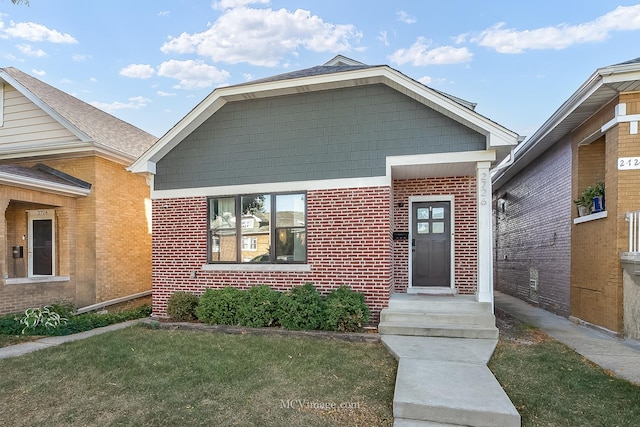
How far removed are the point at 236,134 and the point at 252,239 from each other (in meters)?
2.38

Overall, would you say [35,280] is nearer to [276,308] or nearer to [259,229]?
[259,229]

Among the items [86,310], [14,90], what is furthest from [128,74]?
[86,310]

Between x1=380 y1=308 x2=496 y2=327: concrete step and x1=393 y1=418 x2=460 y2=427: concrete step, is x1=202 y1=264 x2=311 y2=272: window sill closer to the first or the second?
x1=380 y1=308 x2=496 y2=327: concrete step

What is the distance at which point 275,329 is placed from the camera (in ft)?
21.3

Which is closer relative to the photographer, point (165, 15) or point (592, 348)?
point (592, 348)

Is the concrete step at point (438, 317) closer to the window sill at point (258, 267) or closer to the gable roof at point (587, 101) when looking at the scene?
the window sill at point (258, 267)

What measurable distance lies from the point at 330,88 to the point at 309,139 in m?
1.12

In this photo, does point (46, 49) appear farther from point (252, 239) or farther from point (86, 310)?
point (252, 239)

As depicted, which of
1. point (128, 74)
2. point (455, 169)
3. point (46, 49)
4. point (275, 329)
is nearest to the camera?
point (275, 329)

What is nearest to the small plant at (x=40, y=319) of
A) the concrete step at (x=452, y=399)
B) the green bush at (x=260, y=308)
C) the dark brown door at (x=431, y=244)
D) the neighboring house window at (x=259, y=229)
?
the neighboring house window at (x=259, y=229)

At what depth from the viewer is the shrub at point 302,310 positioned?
20.9 feet

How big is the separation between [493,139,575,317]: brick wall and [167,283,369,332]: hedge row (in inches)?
224

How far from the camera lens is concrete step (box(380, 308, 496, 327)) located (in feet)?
20.0

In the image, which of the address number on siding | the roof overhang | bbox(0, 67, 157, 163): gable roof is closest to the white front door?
the roof overhang
